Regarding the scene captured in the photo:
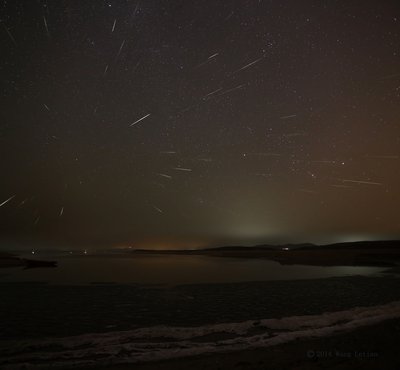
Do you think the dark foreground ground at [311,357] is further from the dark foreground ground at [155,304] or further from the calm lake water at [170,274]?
the calm lake water at [170,274]

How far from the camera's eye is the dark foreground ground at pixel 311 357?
8786 millimetres

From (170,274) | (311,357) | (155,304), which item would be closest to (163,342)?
(311,357)

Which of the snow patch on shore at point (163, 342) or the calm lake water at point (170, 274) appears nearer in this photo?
the snow patch on shore at point (163, 342)

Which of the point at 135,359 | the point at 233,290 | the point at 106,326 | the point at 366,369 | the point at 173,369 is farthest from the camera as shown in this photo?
the point at 233,290

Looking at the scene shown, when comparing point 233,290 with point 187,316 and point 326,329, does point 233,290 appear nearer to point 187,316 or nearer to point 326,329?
point 187,316

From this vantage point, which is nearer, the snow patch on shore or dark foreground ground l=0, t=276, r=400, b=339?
the snow patch on shore

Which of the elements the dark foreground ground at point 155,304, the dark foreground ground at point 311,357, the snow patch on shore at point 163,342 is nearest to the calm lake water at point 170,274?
the dark foreground ground at point 155,304

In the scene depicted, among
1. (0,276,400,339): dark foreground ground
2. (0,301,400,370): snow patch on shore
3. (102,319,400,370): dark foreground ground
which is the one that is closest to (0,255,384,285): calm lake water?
(0,276,400,339): dark foreground ground

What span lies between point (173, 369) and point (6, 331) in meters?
8.11

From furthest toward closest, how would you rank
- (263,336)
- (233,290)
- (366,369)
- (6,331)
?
(233,290) → (6,331) → (263,336) → (366,369)

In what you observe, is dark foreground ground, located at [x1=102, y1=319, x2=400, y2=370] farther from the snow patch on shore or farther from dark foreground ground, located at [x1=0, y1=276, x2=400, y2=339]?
dark foreground ground, located at [x1=0, y1=276, x2=400, y2=339]

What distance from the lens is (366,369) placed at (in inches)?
329

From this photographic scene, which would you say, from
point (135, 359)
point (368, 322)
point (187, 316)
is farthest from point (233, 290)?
point (135, 359)

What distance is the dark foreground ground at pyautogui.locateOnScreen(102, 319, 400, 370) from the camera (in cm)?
879
